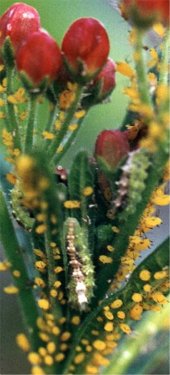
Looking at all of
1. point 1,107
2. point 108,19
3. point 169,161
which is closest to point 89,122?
point 108,19

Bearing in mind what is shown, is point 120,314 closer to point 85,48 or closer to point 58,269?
point 58,269

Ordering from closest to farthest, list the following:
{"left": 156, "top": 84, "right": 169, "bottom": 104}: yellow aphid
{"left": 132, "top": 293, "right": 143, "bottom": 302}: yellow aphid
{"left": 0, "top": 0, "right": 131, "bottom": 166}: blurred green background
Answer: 1. {"left": 156, "top": 84, "right": 169, "bottom": 104}: yellow aphid
2. {"left": 132, "top": 293, "right": 143, "bottom": 302}: yellow aphid
3. {"left": 0, "top": 0, "right": 131, "bottom": 166}: blurred green background

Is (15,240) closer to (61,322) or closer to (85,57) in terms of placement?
(61,322)

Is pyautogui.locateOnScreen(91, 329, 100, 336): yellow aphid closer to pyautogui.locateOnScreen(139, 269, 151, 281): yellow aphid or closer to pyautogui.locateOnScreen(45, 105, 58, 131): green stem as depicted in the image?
pyautogui.locateOnScreen(139, 269, 151, 281): yellow aphid

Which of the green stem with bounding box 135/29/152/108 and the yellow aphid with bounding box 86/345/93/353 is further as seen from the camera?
the yellow aphid with bounding box 86/345/93/353

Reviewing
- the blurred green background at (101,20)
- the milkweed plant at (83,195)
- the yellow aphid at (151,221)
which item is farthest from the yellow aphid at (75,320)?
the blurred green background at (101,20)

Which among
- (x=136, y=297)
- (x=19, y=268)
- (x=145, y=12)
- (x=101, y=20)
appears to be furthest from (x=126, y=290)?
(x=101, y=20)

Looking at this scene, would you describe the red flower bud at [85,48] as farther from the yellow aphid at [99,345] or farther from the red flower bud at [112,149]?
the yellow aphid at [99,345]

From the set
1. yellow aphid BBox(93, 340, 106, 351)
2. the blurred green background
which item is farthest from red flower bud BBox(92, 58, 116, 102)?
the blurred green background
